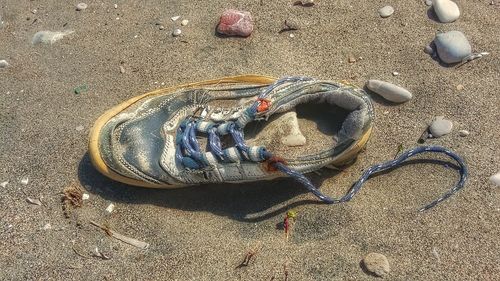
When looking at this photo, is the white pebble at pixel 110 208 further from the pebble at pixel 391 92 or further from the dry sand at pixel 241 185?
the pebble at pixel 391 92

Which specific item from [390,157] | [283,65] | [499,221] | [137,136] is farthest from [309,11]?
[499,221]

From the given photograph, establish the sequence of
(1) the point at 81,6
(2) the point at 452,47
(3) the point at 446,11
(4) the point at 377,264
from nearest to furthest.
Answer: (4) the point at 377,264 → (2) the point at 452,47 → (3) the point at 446,11 → (1) the point at 81,6

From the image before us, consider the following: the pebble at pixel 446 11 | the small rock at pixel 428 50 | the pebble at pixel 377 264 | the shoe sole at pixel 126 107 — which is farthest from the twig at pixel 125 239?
the pebble at pixel 446 11

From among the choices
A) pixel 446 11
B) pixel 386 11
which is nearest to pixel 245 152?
pixel 386 11

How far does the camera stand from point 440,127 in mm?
2604

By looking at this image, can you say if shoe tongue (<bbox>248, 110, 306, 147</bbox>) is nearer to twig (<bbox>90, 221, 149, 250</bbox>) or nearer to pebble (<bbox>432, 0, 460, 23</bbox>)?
twig (<bbox>90, 221, 149, 250</bbox>)

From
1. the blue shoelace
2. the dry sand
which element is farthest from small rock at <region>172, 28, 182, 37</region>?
the blue shoelace

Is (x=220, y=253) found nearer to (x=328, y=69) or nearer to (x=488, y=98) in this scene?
(x=328, y=69)

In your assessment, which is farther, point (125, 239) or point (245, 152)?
point (125, 239)

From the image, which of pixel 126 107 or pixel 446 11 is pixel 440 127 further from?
pixel 126 107

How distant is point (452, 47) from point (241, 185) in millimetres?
1375

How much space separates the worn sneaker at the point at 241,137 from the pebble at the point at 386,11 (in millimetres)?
876

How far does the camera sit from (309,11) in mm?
3146

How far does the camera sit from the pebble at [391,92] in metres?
2.72
